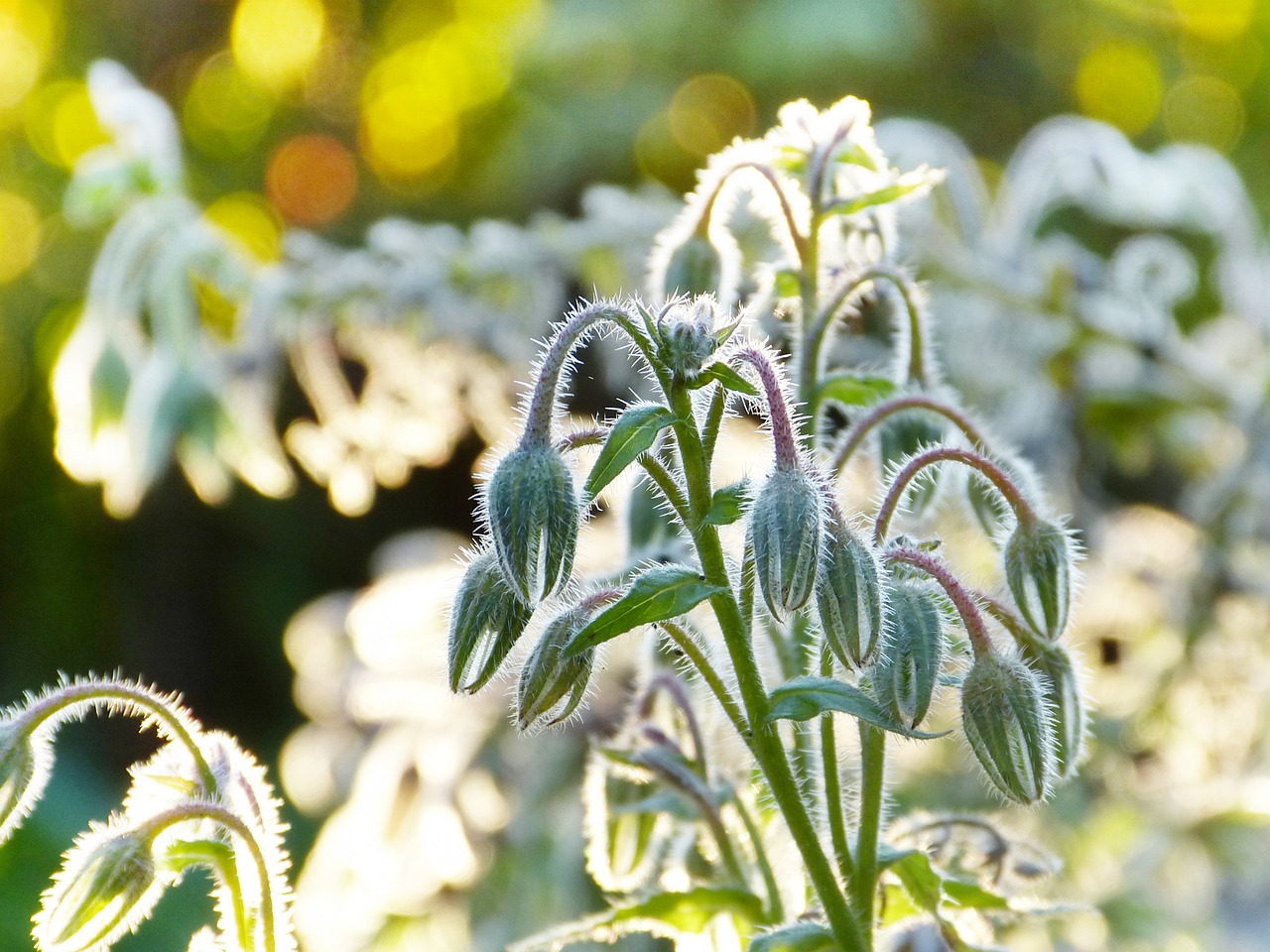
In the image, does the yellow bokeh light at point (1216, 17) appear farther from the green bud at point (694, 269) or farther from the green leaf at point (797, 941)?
the green leaf at point (797, 941)

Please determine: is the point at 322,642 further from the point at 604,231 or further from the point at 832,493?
the point at 832,493

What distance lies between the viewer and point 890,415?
21.6 inches

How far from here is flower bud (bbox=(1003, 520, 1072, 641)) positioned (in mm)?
555

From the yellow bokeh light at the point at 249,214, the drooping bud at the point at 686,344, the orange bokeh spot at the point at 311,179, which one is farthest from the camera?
the orange bokeh spot at the point at 311,179

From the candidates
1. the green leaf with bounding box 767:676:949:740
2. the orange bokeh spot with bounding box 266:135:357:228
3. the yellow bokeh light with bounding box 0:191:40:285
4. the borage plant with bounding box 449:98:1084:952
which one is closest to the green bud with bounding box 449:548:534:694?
the borage plant with bounding box 449:98:1084:952

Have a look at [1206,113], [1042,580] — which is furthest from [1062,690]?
[1206,113]

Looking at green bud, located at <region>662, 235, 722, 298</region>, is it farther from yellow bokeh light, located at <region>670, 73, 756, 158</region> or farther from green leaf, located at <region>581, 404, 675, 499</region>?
yellow bokeh light, located at <region>670, 73, 756, 158</region>

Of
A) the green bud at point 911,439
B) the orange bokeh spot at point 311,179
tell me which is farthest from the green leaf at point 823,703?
the orange bokeh spot at point 311,179

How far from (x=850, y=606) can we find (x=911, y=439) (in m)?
0.22

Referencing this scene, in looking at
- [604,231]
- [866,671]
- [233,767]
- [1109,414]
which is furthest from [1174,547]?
[233,767]

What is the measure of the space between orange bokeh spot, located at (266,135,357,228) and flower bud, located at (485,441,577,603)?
3.31 m

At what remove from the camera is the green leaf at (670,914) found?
53 cm

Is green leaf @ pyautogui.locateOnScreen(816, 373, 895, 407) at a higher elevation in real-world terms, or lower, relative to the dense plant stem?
higher

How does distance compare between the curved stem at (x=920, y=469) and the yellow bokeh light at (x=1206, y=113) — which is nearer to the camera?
the curved stem at (x=920, y=469)
